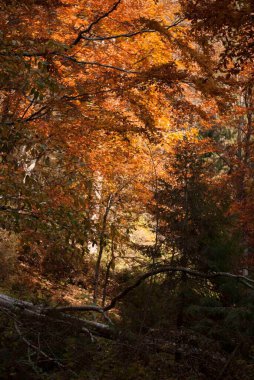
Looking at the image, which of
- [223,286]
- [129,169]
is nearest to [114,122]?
[223,286]

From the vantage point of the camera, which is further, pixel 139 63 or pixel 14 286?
pixel 14 286

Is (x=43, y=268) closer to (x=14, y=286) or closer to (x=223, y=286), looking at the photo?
(x=14, y=286)

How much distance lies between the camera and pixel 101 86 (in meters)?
7.09

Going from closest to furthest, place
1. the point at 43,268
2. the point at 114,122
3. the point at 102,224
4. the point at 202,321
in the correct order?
1. the point at 102,224
2. the point at 202,321
3. the point at 114,122
4. the point at 43,268

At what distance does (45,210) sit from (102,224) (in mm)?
962

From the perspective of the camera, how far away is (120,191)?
14.0m

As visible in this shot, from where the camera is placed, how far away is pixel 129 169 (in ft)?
40.5

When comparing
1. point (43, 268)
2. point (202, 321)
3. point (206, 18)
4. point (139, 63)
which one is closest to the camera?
point (206, 18)

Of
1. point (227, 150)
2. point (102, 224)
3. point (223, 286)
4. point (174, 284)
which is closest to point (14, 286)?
point (174, 284)

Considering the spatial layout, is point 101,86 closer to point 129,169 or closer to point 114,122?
point 114,122

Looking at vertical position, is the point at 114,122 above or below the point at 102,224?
above

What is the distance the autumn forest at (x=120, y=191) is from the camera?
4.43 m

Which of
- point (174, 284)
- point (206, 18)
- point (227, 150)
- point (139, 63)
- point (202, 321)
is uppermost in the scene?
point (227, 150)

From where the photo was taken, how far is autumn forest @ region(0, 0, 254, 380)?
4.43 metres
